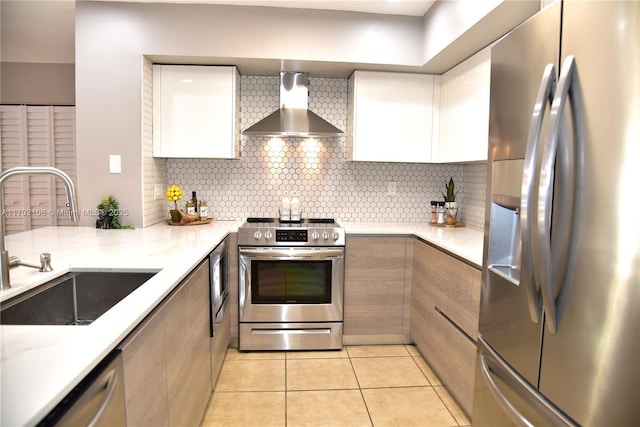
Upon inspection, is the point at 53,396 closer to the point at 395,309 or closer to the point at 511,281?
the point at 511,281

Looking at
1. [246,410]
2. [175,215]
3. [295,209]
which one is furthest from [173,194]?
→ [246,410]

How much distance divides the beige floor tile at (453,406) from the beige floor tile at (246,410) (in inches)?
38.1

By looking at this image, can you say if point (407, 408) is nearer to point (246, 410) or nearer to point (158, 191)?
point (246, 410)

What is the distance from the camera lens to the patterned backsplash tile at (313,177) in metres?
3.48

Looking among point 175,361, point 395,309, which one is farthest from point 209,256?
point 395,309

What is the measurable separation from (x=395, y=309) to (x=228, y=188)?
1752 millimetres

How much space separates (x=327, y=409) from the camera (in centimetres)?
231

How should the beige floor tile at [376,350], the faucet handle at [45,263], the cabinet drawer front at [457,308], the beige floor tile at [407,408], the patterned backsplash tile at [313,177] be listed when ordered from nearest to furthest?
the faucet handle at [45,263] < the cabinet drawer front at [457,308] < the beige floor tile at [407,408] < the beige floor tile at [376,350] < the patterned backsplash tile at [313,177]

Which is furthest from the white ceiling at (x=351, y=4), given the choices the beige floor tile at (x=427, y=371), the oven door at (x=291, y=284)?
the beige floor tile at (x=427, y=371)

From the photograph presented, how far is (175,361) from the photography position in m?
1.57

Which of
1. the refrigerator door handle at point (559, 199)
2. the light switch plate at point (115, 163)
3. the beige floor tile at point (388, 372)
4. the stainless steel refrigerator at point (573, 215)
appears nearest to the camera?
the stainless steel refrigerator at point (573, 215)

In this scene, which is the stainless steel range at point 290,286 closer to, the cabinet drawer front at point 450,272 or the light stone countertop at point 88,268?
the light stone countertop at point 88,268

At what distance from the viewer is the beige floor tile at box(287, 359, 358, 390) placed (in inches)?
101

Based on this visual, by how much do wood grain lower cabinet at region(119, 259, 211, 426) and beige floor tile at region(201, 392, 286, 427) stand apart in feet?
0.37
